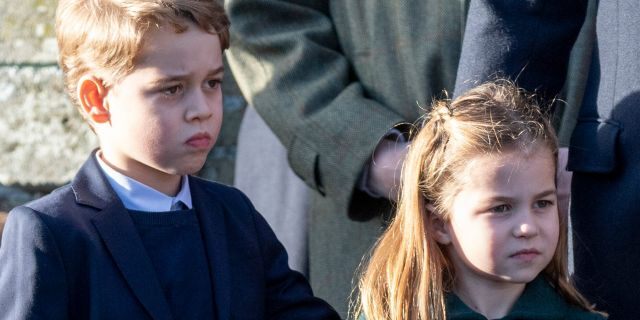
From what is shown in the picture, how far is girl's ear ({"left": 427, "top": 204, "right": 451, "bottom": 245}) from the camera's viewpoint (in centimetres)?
240

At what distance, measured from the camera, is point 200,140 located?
7.78 ft

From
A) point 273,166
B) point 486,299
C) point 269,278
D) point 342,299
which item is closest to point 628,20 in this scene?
point 486,299

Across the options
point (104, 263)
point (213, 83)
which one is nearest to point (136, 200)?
point (104, 263)

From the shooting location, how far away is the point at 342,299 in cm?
319

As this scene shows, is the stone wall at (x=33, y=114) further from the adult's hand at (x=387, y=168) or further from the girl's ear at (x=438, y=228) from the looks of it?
the girl's ear at (x=438, y=228)

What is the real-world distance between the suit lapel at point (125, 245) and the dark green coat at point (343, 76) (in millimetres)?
696

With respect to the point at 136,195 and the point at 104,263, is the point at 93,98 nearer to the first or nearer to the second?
the point at 136,195

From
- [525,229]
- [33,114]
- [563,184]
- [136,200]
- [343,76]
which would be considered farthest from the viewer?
[33,114]

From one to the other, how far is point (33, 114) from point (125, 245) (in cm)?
186

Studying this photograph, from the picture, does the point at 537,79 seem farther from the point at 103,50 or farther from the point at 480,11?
the point at 103,50

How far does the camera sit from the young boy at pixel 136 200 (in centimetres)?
229

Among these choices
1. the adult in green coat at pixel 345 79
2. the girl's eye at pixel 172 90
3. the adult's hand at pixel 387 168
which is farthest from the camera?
the adult in green coat at pixel 345 79

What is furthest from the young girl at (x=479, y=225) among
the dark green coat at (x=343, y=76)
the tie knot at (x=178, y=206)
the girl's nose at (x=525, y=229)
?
the dark green coat at (x=343, y=76)

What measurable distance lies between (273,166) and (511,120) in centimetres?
121
